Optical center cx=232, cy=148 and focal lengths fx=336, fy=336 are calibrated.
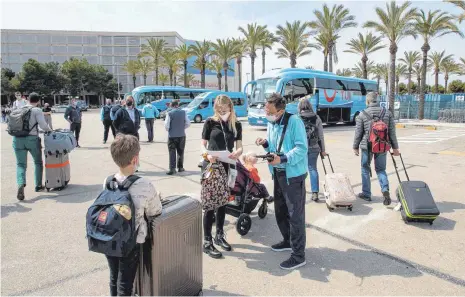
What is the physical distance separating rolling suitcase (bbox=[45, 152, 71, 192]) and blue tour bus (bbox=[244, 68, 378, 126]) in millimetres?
12850

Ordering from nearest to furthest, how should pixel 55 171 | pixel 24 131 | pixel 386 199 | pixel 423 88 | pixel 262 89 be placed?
pixel 386 199
pixel 24 131
pixel 55 171
pixel 262 89
pixel 423 88

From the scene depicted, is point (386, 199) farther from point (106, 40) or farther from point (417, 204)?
point (106, 40)

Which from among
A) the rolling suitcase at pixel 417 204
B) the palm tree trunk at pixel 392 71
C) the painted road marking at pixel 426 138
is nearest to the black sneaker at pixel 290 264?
the rolling suitcase at pixel 417 204

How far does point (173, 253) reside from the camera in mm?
2645

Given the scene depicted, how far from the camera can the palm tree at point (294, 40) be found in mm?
36844

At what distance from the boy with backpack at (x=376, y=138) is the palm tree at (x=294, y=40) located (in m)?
32.4

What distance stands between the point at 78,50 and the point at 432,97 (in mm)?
90987

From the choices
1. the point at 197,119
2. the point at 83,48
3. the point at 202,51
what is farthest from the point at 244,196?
the point at 83,48

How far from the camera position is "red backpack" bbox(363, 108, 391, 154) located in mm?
5434

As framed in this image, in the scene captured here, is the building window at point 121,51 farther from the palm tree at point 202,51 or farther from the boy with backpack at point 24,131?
the boy with backpack at point 24,131

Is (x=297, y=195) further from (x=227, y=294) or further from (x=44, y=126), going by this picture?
(x=44, y=126)

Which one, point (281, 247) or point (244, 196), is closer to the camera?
point (281, 247)

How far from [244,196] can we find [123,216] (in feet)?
7.79

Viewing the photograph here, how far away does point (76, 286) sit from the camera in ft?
10.5
